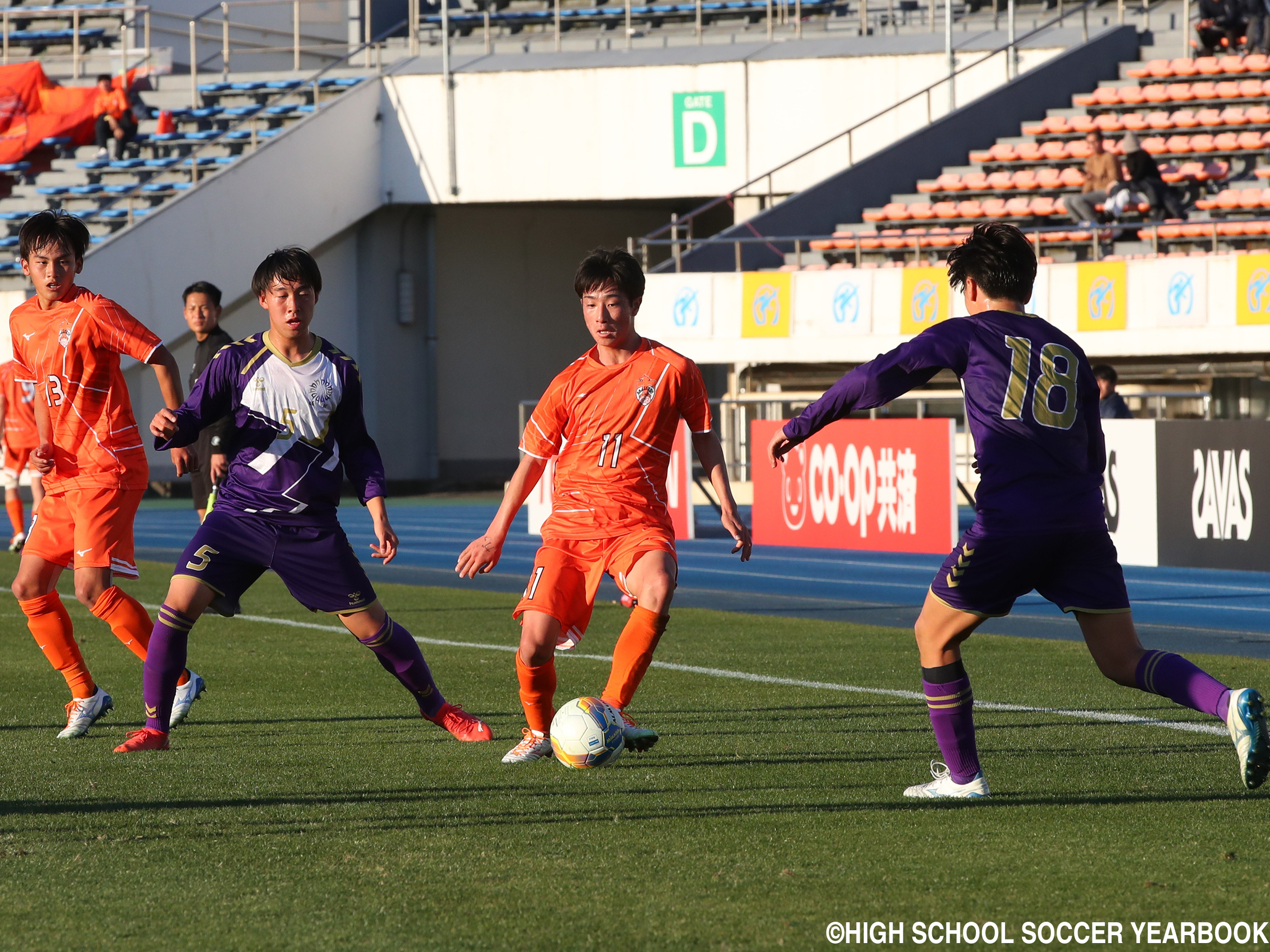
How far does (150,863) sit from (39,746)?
87.0 inches

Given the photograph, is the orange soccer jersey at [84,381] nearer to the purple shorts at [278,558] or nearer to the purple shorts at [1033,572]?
the purple shorts at [278,558]

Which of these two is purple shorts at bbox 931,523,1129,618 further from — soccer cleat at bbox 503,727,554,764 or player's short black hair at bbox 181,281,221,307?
player's short black hair at bbox 181,281,221,307

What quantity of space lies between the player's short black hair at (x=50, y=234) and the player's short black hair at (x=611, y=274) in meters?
2.18

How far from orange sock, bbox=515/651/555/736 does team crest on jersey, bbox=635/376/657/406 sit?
3.28 feet

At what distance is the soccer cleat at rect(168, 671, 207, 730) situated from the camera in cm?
689

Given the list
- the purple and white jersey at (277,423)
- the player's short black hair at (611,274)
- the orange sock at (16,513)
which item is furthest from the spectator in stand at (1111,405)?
the orange sock at (16,513)

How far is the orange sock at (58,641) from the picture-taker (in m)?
6.93

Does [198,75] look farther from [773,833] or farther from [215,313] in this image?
[773,833]

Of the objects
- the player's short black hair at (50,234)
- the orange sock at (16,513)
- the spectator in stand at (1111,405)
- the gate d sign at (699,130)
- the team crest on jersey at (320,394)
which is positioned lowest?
the orange sock at (16,513)

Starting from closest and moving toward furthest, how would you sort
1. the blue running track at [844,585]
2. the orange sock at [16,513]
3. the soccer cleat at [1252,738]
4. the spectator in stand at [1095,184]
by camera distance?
the soccer cleat at [1252,738] < the blue running track at [844,585] < the orange sock at [16,513] < the spectator in stand at [1095,184]

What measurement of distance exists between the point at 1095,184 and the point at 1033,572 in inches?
731

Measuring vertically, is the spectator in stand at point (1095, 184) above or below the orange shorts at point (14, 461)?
above

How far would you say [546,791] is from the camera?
18.0 feet

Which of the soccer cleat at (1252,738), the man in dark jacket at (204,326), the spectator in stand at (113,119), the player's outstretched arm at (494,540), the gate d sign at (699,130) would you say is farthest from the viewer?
the spectator in stand at (113,119)
